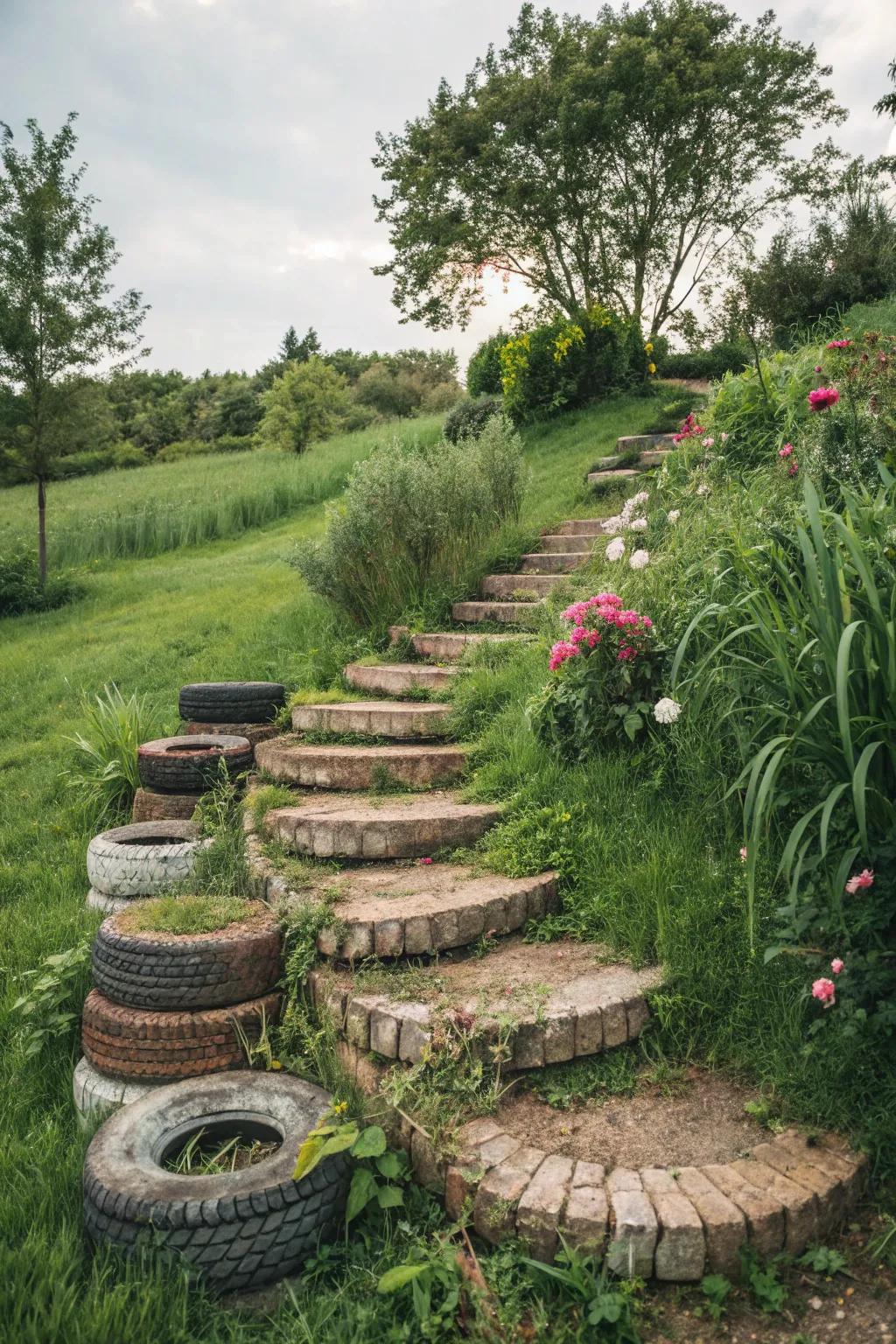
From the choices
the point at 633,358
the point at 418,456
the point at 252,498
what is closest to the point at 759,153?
the point at 633,358

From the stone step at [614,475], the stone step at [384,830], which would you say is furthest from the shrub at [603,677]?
the stone step at [614,475]

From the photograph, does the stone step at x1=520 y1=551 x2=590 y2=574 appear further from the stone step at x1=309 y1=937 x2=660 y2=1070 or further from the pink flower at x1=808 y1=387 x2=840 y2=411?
the stone step at x1=309 y1=937 x2=660 y2=1070

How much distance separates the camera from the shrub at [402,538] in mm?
6805

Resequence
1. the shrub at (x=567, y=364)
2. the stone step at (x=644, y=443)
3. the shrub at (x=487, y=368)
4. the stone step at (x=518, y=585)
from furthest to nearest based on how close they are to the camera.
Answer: the shrub at (x=487, y=368) < the shrub at (x=567, y=364) < the stone step at (x=644, y=443) < the stone step at (x=518, y=585)

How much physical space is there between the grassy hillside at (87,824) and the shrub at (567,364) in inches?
21.4

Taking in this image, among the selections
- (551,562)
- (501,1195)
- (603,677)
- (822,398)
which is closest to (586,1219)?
(501,1195)

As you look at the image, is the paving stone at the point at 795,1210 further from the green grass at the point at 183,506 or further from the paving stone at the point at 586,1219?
the green grass at the point at 183,506

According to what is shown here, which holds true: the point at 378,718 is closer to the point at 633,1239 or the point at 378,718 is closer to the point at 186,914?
the point at 186,914

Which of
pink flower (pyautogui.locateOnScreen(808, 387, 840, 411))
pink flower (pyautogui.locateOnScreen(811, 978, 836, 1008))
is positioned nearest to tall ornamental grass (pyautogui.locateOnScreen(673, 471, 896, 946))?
pink flower (pyautogui.locateOnScreen(811, 978, 836, 1008))

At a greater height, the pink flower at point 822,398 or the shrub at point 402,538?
the pink flower at point 822,398

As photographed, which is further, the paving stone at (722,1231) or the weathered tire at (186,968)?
the weathered tire at (186,968)

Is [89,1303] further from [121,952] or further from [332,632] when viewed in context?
[332,632]

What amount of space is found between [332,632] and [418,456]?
154cm

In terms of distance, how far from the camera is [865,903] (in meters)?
2.50
